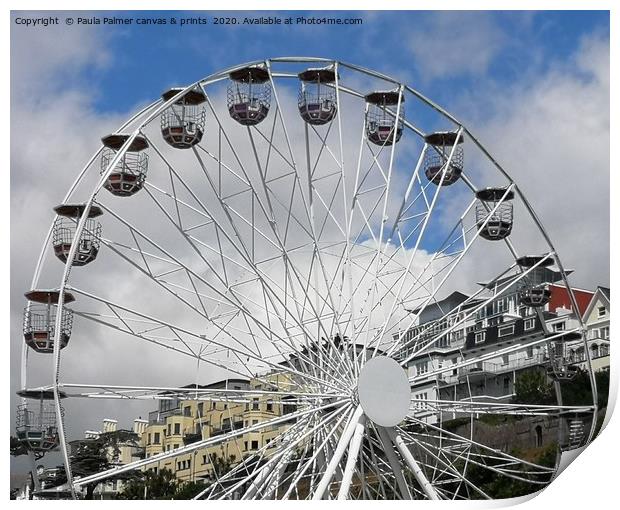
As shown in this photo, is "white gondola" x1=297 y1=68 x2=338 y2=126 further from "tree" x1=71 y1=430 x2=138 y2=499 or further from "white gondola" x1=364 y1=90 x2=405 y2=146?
"tree" x1=71 y1=430 x2=138 y2=499

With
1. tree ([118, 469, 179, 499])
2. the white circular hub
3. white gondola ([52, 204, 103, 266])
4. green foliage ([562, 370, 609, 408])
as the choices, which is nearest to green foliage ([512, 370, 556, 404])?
green foliage ([562, 370, 609, 408])

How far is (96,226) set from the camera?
1000 inches

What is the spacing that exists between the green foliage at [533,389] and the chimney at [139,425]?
61.7 ft

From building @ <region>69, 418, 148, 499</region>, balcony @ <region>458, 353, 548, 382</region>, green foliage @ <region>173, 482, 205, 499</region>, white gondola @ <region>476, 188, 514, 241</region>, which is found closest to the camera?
white gondola @ <region>476, 188, 514, 241</region>

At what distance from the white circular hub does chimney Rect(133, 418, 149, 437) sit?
36687mm

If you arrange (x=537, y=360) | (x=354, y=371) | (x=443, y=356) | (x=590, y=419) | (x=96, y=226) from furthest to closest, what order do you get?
(x=443, y=356), (x=537, y=360), (x=590, y=419), (x=96, y=226), (x=354, y=371)

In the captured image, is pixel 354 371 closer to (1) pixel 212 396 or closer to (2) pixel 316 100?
(1) pixel 212 396

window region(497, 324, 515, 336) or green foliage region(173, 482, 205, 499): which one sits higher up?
window region(497, 324, 515, 336)

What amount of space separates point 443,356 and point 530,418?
12.8m

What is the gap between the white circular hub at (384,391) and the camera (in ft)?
76.3

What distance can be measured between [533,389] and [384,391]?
81.5 feet

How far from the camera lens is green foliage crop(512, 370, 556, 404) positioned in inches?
1740

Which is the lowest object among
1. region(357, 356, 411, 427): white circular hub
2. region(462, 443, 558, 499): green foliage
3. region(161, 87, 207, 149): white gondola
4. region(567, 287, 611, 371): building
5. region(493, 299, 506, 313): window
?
region(462, 443, 558, 499): green foliage
